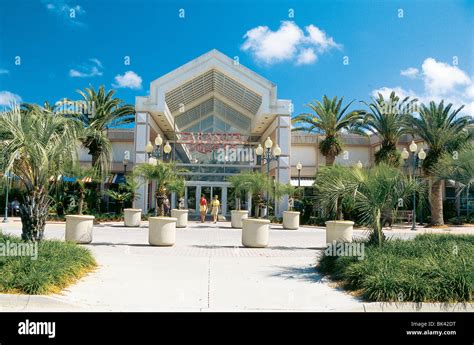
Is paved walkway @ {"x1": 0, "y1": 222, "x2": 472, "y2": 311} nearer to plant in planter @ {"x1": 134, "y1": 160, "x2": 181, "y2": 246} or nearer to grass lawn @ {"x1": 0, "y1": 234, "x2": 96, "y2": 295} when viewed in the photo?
grass lawn @ {"x1": 0, "y1": 234, "x2": 96, "y2": 295}

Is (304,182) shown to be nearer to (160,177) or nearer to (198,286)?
(160,177)

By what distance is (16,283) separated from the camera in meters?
6.94

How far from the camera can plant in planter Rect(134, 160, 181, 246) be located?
14.2 m

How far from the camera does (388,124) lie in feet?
101

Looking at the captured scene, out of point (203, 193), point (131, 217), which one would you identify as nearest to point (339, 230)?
point (131, 217)

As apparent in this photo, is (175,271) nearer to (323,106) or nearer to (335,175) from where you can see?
(335,175)

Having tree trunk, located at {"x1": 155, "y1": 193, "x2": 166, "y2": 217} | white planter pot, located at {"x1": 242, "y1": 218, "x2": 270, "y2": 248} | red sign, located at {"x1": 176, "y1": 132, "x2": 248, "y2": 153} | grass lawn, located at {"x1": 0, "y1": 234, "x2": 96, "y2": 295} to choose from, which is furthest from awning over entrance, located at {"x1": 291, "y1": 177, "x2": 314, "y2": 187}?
grass lawn, located at {"x1": 0, "y1": 234, "x2": 96, "y2": 295}

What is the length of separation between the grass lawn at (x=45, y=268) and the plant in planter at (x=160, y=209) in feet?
14.7

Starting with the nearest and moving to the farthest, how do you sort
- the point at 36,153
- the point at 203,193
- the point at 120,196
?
the point at 36,153, the point at 120,196, the point at 203,193

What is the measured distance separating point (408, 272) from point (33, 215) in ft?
26.3

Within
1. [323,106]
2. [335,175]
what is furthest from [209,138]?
[335,175]

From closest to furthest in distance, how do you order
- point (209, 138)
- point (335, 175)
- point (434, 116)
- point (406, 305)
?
point (406, 305) < point (335, 175) < point (434, 116) < point (209, 138)

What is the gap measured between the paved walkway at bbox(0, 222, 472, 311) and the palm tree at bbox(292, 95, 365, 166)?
63.6 feet

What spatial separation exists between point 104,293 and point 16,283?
1.40 metres
